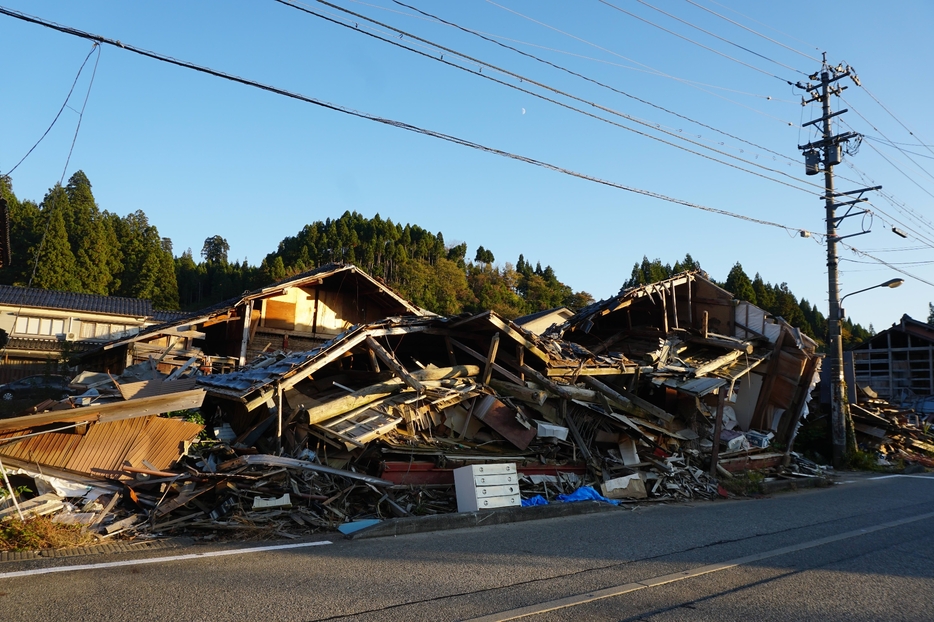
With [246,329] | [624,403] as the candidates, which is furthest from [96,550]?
[246,329]

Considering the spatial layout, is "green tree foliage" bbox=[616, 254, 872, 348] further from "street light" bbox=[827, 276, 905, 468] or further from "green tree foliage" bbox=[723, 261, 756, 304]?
"street light" bbox=[827, 276, 905, 468]

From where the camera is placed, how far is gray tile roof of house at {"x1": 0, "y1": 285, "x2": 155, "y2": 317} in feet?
87.1

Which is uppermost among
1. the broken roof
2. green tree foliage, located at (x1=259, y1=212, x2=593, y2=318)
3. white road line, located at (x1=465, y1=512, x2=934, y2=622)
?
green tree foliage, located at (x1=259, y1=212, x2=593, y2=318)

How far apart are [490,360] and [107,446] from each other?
6.84 meters

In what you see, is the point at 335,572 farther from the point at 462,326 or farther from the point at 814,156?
the point at 814,156

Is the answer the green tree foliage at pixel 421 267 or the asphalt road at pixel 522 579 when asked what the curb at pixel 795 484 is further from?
the green tree foliage at pixel 421 267

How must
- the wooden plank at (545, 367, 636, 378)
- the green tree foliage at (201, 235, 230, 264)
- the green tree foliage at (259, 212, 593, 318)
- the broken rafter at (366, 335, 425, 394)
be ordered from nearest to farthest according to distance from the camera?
1. the broken rafter at (366, 335, 425, 394)
2. the wooden plank at (545, 367, 636, 378)
3. the green tree foliage at (259, 212, 593, 318)
4. the green tree foliage at (201, 235, 230, 264)

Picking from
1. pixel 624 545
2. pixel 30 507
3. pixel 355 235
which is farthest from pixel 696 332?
pixel 355 235

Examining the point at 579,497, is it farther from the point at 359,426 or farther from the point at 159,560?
the point at 159,560

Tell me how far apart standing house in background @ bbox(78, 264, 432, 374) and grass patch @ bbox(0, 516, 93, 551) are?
9.95m

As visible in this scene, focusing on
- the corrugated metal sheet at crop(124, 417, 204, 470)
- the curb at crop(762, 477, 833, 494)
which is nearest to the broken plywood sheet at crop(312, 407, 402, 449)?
the corrugated metal sheet at crop(124, 417, 204, 470)

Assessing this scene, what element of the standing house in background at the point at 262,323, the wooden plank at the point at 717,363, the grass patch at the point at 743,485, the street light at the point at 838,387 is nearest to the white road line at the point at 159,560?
the grass patch at the point at 743,485

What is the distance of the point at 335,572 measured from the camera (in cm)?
630

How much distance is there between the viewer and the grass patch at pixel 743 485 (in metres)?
14.0
